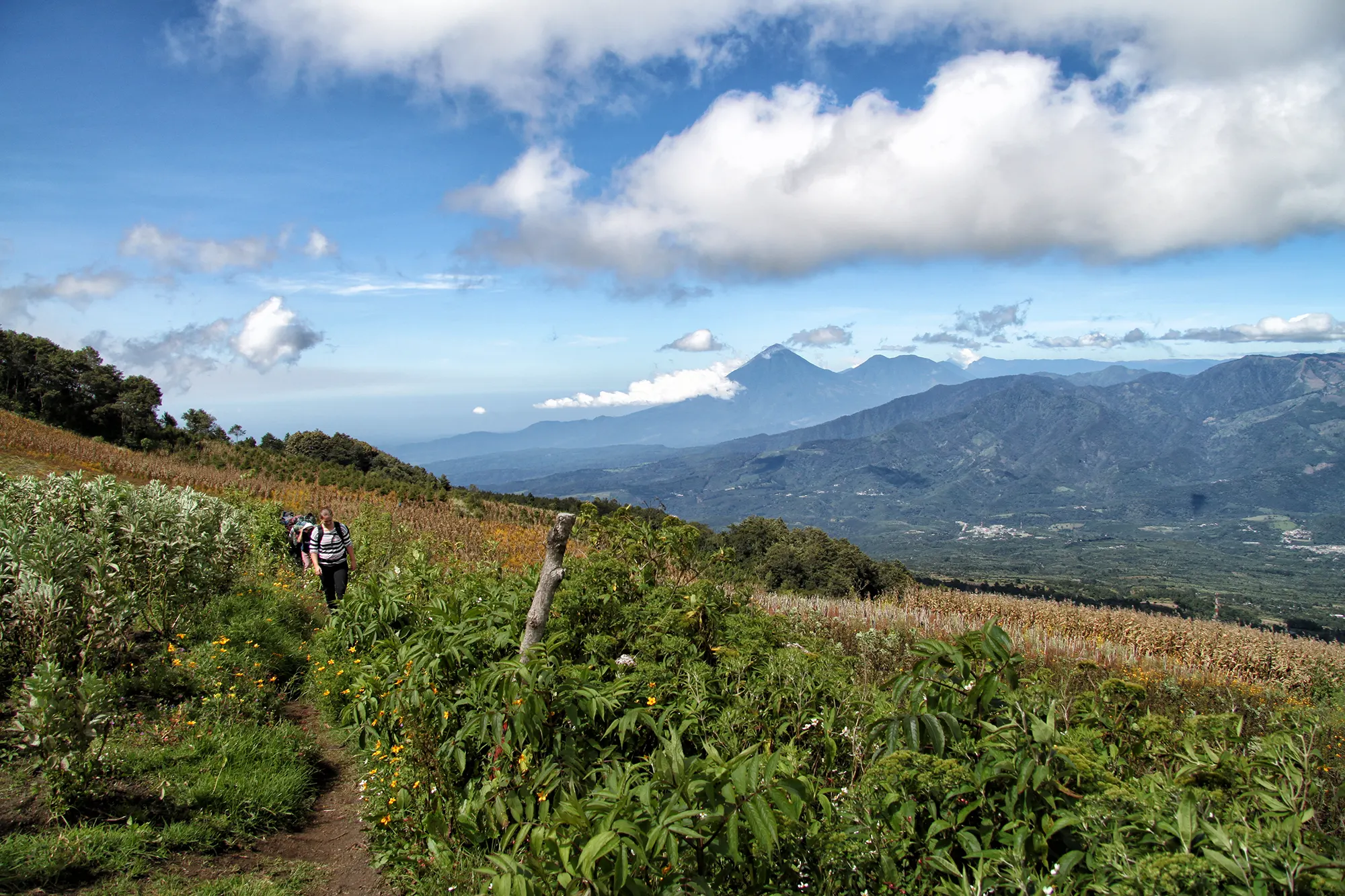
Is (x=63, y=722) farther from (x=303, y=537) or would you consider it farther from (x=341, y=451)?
(x=341, y=451)

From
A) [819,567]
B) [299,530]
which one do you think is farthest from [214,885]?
Answer: [819,567]

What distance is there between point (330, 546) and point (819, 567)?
1792 cm

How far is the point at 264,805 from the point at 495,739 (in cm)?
237

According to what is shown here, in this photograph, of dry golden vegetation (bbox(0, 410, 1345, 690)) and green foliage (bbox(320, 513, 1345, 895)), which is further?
dry golden vegetation (bbox(0, 410, 1345, 690))

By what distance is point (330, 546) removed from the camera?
9.26m

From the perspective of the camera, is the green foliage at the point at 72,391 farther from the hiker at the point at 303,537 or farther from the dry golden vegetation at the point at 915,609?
the hiker at the point at 303,537

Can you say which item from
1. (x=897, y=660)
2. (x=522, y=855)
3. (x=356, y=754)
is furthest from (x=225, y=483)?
(x=522, y=855)

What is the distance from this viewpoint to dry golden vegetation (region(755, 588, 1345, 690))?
1163 centimetres

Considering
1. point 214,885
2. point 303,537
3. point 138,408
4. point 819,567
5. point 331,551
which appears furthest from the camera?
point 138,408

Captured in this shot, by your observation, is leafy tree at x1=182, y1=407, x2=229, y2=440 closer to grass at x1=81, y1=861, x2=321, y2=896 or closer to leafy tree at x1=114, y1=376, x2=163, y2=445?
leafy tree at x1=114, y1=376, x2=163, y2=445

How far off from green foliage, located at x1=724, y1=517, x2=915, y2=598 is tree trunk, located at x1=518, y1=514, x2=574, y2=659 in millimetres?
16999

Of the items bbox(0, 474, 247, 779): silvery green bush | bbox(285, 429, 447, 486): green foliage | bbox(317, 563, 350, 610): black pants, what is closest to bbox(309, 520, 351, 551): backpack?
bbox(317, 563, 350, 610): black pants

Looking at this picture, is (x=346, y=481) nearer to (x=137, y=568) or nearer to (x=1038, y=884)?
(x=137, y=568)

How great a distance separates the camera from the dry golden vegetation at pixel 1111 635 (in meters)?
11.6
